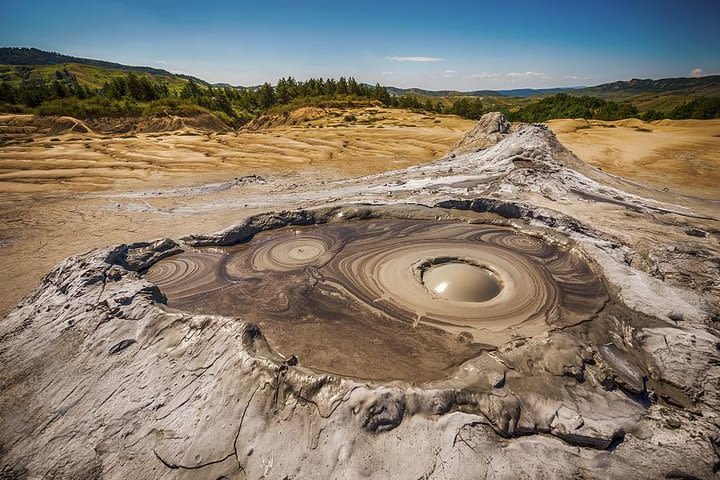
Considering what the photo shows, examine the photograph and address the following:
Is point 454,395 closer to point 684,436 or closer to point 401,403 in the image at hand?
point 401,403

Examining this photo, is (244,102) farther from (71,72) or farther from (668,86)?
(668,86)

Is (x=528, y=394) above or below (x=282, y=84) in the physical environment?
below

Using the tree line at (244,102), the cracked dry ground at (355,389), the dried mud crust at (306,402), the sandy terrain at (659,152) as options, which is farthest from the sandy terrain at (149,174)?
the sandy terrain at (659,152)

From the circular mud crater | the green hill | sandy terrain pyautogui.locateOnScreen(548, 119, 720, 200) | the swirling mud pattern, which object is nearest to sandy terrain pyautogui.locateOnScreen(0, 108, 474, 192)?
sandy terrain pyautogui.locateOnScreen(548, 119, 720, 200)

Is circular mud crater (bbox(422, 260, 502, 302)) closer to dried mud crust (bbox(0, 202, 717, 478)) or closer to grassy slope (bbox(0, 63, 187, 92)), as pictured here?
dried mud crust (bbox(0, 202, 717, 478))

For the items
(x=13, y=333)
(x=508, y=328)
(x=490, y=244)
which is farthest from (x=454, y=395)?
(x=13, y=333)

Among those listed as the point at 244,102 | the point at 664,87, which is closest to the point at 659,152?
the point at 244,102

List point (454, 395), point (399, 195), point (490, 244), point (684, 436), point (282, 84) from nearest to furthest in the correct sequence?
point (684, 436) → point (454, 395) → point (490, 244) → point (399, 195) → point (282, 84)
